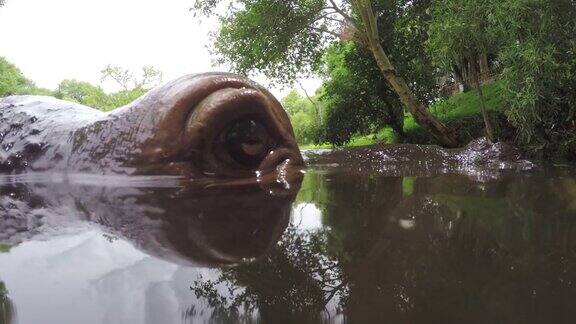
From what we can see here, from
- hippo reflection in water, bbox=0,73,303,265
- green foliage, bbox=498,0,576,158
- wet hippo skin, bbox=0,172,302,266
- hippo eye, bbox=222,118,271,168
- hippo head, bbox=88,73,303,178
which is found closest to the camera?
wet hippo skin, bbox=0,172,302,266

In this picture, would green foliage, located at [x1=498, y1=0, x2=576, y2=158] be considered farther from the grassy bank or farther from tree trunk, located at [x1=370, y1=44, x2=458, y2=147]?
tree trunk, located at [x1=370, y1=44, x2=458, y2=147]

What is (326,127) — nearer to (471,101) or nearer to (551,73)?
(471,101)

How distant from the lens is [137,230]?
171cm

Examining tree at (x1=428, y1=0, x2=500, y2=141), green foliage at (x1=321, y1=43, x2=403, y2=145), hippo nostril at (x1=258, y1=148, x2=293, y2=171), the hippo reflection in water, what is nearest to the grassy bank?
green foliage at (x1=321, y1=43, x2=403, y2=145)

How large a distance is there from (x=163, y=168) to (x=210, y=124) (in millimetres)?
556

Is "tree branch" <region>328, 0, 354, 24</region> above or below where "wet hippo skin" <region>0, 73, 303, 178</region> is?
above

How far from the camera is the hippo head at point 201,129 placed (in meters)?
3.69

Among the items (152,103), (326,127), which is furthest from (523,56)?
(326,127)

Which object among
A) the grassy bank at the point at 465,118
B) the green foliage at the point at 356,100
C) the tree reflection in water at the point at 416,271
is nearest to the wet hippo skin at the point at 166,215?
the tree reflection in water at the point at 416,271

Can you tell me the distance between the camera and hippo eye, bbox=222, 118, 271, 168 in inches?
156

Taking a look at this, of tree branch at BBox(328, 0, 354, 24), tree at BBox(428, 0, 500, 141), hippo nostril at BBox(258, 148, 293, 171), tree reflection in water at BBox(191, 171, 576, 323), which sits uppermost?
tree branch at BBox(328, 0, 354, 24)

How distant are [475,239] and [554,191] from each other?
1647mm

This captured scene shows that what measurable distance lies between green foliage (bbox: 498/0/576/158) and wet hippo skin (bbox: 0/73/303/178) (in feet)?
9.39

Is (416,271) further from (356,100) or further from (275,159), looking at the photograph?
(356,100)
